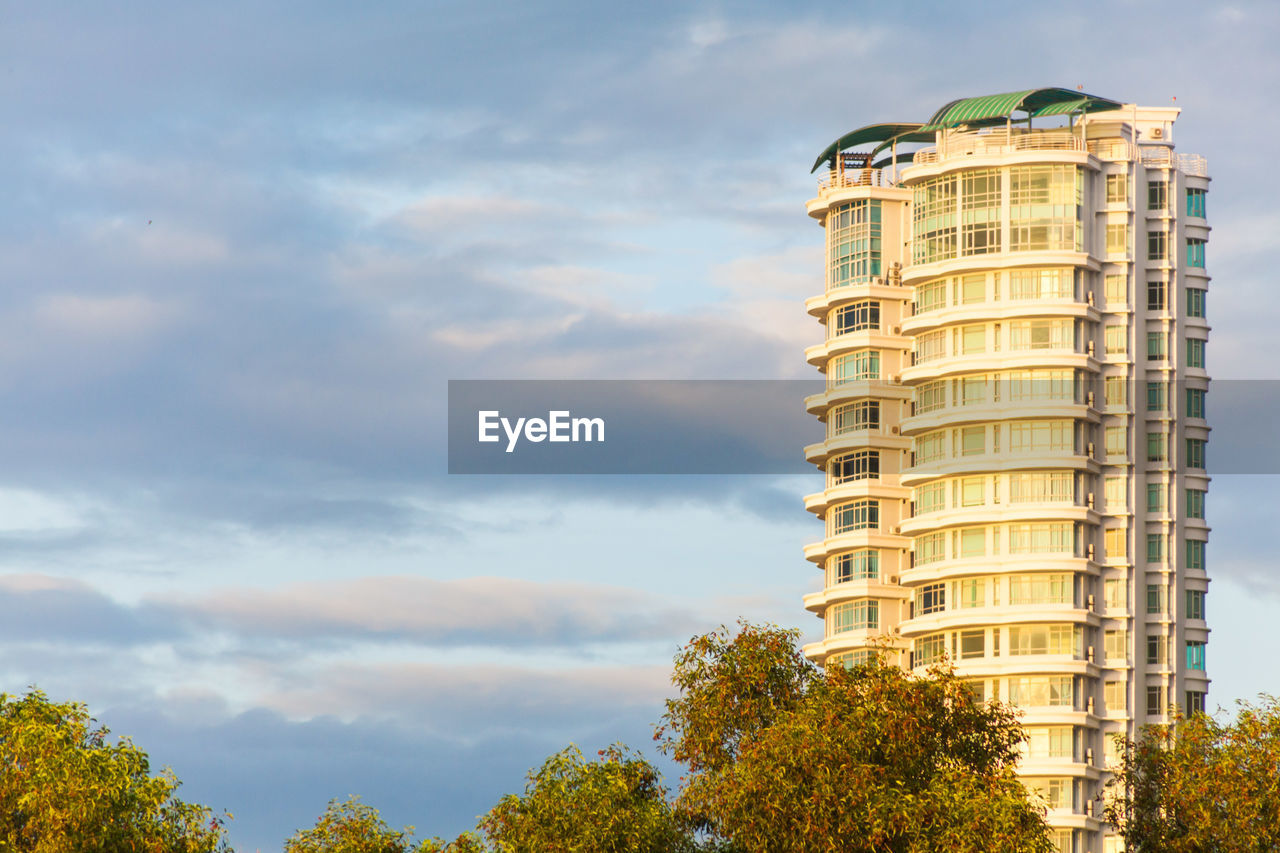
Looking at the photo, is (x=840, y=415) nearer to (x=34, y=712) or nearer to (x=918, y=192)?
(x=918, y=192)

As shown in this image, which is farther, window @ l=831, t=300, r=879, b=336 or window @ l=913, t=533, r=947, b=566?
window @ l=831, t=300, r=879, b=336

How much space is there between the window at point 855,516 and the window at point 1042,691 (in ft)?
54.2

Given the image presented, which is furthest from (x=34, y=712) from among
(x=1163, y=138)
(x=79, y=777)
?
(x=1163, y=138)

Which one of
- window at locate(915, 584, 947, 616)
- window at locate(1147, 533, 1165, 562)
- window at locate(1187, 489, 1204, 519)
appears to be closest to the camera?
window at locate(915, 584, 947, 616)

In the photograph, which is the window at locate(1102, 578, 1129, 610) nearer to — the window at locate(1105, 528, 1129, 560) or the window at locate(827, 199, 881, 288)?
the window at locate(1105, 528, 1129, 560)

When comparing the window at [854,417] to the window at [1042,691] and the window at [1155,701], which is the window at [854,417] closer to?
the window at [1042,691]

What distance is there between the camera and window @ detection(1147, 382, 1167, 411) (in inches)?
5886

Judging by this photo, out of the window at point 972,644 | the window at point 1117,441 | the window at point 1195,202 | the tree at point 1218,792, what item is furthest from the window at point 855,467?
the tree at point 1218,792

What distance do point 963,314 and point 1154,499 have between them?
1810 cm

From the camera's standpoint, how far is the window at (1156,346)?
150 m

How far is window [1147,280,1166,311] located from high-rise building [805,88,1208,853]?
15 cm

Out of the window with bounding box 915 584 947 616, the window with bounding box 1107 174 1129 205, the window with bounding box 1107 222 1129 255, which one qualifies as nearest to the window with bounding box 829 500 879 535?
the window with bounding box 915 584 947 616

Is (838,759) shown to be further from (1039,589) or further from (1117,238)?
(1117,238)

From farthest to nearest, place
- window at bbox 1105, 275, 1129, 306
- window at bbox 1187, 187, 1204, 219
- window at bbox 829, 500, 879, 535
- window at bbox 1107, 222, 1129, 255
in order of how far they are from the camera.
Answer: window at bbox 829, 500, 879, 535 < window at bbox 1187, 187, 1204, 219 < window at bbox 1107, 222, 1129, 255 < window at bbox 1105, 275, 1129, 306
